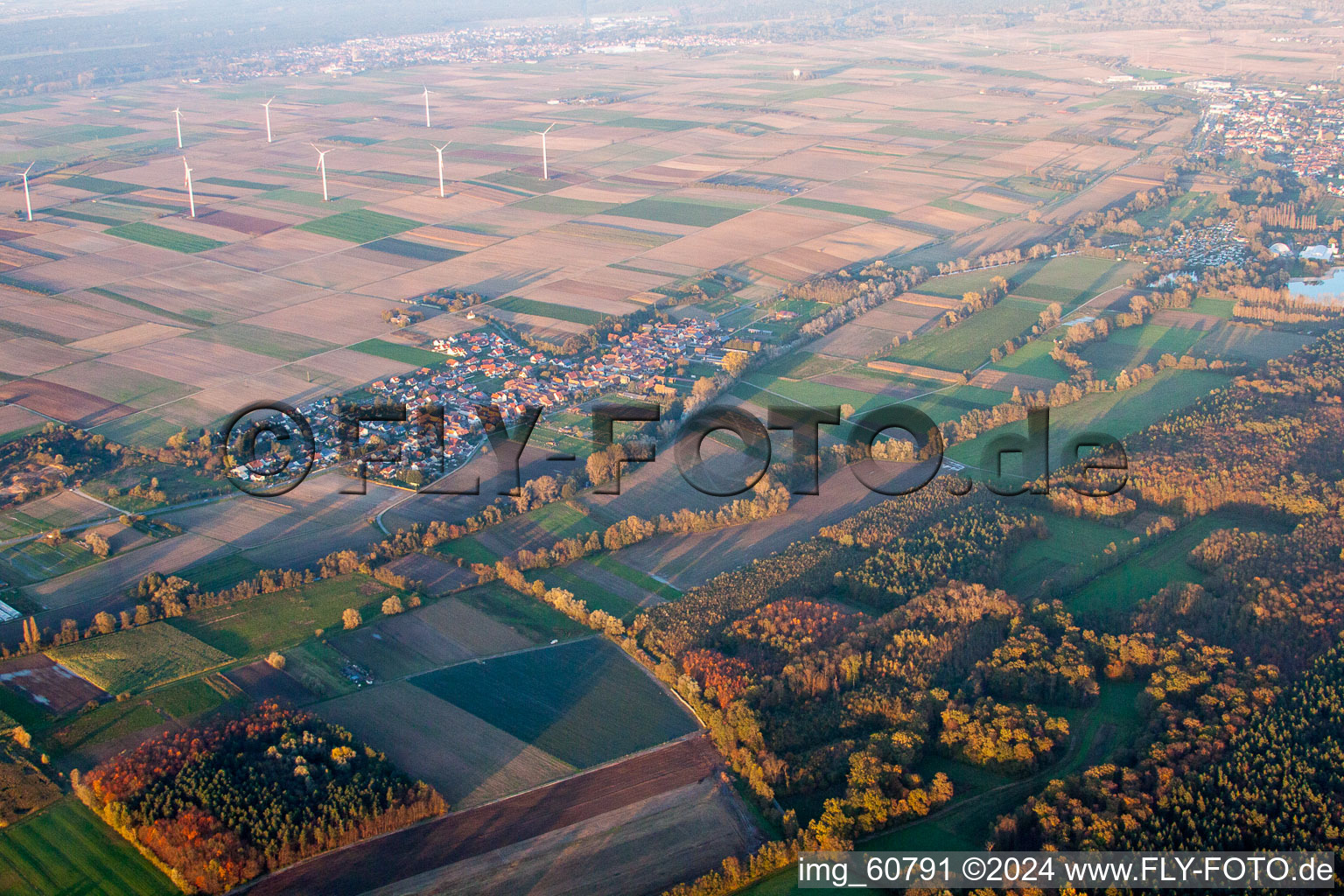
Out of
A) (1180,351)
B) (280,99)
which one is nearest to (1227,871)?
(1180,351)

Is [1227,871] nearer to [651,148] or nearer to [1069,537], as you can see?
[1069,537]

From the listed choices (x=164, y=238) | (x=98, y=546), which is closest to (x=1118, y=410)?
(x=98, y=546)

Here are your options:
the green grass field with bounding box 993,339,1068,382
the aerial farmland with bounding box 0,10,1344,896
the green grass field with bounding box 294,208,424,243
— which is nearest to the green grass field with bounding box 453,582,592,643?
the aerial farmland with bounding box 0,10,1344,896

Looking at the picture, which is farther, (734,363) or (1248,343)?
(1248,343)

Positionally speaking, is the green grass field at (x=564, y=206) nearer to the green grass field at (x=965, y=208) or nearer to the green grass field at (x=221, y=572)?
the green grass field at (x=965, y=208)

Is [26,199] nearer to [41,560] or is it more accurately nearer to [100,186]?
[100,186]

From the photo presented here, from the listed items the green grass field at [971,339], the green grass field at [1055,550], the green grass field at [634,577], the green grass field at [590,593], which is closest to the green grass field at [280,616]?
the green grass field at [590,593]

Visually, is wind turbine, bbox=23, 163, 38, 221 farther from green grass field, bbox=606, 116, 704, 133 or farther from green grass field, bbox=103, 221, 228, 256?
green grass field, bbox=606, 116, 704, 133
